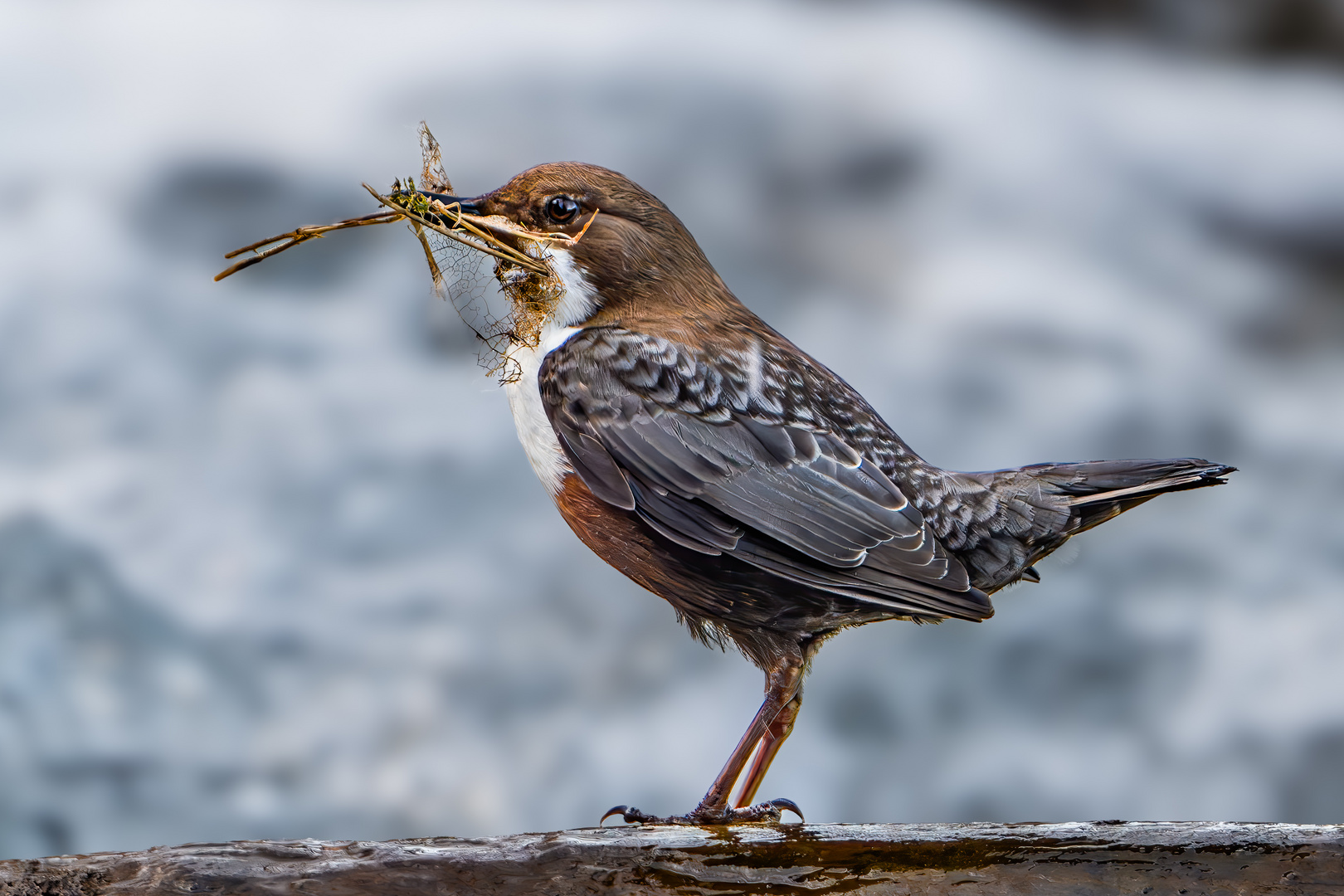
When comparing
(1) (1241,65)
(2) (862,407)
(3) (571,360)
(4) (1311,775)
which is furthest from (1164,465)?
(1) (1241,65)

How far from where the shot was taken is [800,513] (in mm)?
2178

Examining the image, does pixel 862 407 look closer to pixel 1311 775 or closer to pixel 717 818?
pixel 717 818

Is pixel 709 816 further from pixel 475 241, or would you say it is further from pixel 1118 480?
pixel 475 241

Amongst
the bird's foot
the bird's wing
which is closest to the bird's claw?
the bird's foot

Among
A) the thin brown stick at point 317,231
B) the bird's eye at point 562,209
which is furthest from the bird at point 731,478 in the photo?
the thin brown stick at point 317,231

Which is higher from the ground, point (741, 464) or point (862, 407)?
point (862, 407)

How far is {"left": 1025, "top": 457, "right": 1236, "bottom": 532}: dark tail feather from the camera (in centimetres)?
232

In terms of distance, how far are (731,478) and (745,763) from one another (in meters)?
0.62

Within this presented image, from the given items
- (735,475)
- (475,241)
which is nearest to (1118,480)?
(735,475)

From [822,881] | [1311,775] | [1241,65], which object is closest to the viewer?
[822,881]

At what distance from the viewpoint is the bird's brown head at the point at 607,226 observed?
2.28m

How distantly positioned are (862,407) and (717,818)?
37.0 inches

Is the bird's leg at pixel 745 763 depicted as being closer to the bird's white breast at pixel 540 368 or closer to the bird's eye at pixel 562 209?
the bird's white breast at pixel 540 368

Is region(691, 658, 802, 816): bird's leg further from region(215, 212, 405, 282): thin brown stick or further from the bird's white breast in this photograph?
region(215, 212, 405, 282): thin brown stick
